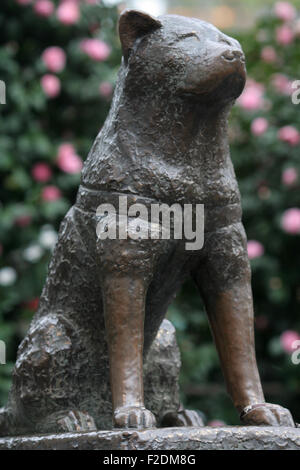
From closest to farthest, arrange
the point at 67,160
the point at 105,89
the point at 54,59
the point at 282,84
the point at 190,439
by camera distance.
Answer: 1. the point at 190,439
2. the point at 67,160
3. the point at 54,59
4. the point at 105,89
5. the point at 282,84

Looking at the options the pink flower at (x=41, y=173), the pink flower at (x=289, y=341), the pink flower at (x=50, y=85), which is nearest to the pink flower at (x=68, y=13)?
the pink flower at (x=50, y=85)

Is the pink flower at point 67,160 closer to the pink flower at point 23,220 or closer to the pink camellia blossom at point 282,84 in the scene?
the pink flower at point 23,220

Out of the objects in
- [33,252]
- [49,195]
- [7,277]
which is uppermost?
[49,195]

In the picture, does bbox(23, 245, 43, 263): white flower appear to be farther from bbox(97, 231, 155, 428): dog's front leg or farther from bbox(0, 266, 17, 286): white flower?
bbox(97, 231, 155, 428): dog's front leg

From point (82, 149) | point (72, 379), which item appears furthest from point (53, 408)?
point (82, 149)

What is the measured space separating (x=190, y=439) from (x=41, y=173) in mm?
2774

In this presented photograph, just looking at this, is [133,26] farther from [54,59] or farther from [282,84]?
[282,84]

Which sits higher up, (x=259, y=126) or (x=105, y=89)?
(x=105, y=89)

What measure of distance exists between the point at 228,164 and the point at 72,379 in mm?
831

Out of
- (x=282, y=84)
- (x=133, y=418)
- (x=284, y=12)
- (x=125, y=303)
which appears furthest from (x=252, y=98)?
(x=133, y=418)

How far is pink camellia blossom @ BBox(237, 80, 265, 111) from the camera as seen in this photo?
5039 mm

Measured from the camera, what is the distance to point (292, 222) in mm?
4512

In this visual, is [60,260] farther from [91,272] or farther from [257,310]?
[257,310]

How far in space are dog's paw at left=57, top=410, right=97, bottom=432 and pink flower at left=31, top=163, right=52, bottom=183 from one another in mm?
2378
